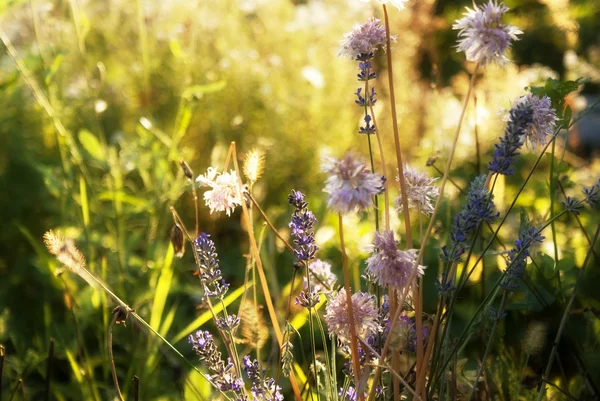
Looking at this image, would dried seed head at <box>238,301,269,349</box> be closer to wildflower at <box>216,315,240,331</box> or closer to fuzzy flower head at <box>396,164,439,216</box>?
wildflower at <box>216,315,240,331</box>

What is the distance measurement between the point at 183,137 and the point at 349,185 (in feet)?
7.42

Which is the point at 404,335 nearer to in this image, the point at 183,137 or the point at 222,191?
the point at 222,191

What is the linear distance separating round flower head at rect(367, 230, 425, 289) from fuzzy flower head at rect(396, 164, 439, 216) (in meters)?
0.12

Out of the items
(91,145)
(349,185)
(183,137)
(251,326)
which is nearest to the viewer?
(349,185)

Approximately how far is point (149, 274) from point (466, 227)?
1.18 meters

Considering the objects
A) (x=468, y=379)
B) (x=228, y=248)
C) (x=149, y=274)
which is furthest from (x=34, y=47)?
(x=468, y=379)

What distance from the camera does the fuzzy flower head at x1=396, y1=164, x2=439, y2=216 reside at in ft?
2.78

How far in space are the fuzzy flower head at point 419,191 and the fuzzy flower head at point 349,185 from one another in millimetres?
193

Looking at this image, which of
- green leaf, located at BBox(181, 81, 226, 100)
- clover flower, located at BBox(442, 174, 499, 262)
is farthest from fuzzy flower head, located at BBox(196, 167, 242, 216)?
green leaf, located at BBox(181, 81, 226, 100)

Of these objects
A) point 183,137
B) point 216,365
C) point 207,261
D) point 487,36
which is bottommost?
point 216,365

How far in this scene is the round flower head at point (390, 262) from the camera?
0.74 meters

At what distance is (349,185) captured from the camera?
0.65m

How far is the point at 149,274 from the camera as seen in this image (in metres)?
1.79

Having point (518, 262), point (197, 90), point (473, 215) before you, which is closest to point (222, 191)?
point (473, 215)
